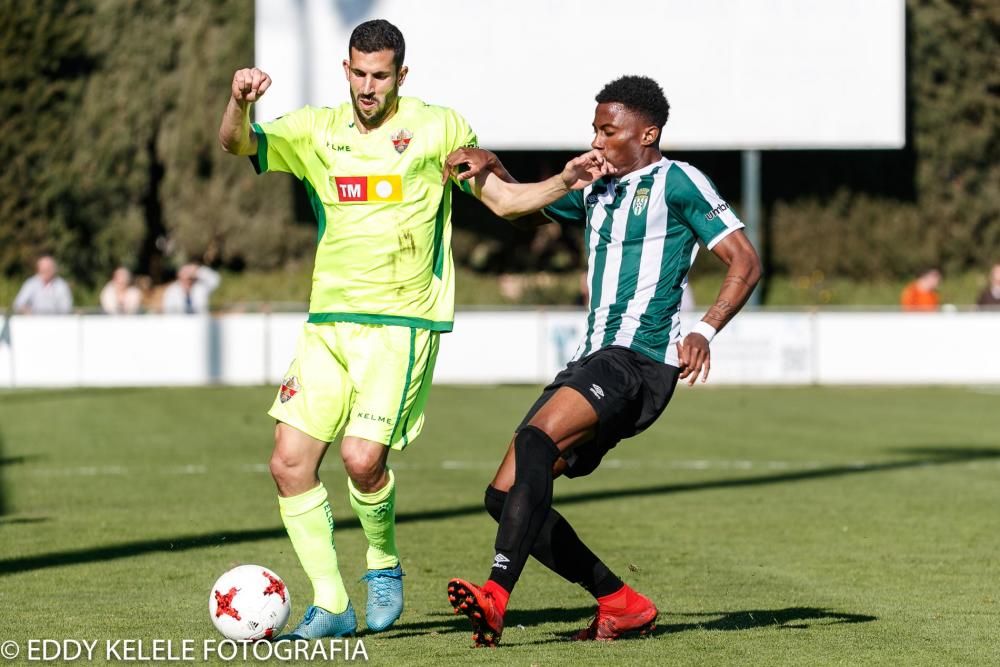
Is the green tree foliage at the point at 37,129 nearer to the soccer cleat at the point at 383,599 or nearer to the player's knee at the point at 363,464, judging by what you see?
the soccer cleat at the point at 383,599

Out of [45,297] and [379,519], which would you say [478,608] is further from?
[45,297]

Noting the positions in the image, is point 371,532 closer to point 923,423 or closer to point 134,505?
point 134,505

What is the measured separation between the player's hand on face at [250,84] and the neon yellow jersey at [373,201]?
306 mm

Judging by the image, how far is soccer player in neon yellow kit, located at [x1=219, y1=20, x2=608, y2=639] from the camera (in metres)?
6.64

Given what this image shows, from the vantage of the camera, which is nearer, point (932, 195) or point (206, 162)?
point (932, 195)

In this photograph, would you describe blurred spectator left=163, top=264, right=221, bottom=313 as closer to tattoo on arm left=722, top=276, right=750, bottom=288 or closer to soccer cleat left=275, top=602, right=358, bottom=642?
soccer cleat left=275, top=602, right=358, bottom=642

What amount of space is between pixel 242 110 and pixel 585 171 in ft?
4.25

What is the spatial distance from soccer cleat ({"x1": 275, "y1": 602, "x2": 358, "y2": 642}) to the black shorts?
1.01 meters

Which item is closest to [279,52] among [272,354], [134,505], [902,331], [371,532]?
[272,354]

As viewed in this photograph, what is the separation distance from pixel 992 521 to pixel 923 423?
28.0ft

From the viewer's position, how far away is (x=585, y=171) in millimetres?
6520

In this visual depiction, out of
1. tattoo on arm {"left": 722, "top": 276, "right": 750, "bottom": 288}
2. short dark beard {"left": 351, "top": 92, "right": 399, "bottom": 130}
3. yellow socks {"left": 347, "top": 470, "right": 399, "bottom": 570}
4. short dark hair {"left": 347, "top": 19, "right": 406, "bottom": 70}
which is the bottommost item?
yellow socks {"left": 347, "top": 470, "right": 399, "bottom": 570}

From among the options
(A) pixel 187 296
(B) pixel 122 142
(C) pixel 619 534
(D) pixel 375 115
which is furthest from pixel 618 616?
(B) pixel 122 142

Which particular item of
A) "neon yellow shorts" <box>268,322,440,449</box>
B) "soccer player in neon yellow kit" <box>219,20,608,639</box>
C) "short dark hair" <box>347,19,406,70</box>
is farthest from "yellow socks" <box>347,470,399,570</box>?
"short dark hair" <box>347,19,406,70</box>
